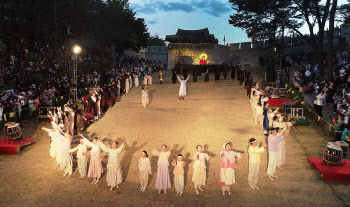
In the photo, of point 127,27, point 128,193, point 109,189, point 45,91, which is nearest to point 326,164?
point 128,193

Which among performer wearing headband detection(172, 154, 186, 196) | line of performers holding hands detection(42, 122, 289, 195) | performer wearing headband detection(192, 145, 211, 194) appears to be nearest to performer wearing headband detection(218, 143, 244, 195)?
line of performers holding hands detection(42, 122, 289, 195)

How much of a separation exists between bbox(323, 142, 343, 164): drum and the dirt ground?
0.67 m

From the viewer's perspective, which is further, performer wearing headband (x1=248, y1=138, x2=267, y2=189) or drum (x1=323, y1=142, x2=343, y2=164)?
drum (x1=323, y1=142, x2=343, y2=164)

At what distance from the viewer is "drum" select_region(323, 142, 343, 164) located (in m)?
8.16

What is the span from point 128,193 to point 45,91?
12.6 metres

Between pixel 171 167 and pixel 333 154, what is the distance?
488 cm

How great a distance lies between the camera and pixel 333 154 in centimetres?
823

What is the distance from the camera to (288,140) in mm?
11570

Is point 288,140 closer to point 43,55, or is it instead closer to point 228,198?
point 228,198

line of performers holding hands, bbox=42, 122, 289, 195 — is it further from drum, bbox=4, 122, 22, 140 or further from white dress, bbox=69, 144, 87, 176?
drum, bbox=4, 122, 22, 140

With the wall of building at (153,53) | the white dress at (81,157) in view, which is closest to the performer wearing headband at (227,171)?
the white dress at (81,157)

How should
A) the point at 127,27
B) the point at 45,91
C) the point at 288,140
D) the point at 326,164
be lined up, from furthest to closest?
the point at 127,27
the point at 45,91
the point at 288,140
the point at 326,164

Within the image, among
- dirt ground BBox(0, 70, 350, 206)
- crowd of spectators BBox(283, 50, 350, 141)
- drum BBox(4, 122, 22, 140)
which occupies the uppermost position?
crowd of spectators BBox(283, 50, 350, 141)

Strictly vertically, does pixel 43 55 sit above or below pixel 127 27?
below
